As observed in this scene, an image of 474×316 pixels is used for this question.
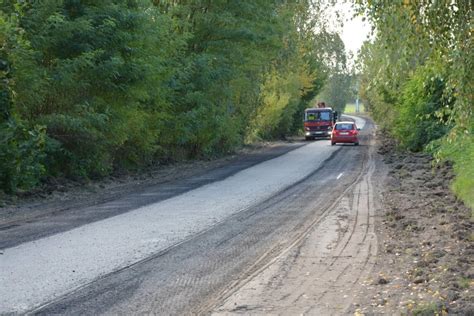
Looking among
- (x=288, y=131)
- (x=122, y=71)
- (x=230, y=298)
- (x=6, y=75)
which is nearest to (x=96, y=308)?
(x=230, y=298)

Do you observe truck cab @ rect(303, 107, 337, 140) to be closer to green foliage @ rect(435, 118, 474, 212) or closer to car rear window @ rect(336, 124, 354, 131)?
car rear window @ rect(336, 124, 354, 131)

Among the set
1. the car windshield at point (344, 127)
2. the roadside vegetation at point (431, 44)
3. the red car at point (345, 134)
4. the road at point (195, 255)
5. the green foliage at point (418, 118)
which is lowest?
the red car at point (345, 134)

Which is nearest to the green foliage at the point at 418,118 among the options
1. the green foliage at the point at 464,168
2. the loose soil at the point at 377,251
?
the green foliage at the point at 464,168

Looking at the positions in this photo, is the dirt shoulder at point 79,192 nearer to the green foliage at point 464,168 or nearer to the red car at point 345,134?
the green foliage at point 464,168

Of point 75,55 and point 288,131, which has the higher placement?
point 75,55

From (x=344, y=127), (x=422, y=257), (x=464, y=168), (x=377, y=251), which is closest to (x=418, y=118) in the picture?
(x=464, y=168)

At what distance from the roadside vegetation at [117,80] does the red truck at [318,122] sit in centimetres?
2527

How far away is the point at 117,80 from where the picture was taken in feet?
76.7

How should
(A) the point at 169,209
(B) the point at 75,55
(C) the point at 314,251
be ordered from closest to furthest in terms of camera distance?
(C) the point at 314,251 < (A) the point at 169,209 < (B) the point at 75,55

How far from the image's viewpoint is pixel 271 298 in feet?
29.1

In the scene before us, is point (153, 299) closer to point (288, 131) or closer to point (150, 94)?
point (150, 94)

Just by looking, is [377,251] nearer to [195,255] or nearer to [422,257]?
[422,257]

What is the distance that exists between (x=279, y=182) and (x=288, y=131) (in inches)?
1826

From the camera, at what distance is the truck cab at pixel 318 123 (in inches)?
2579
